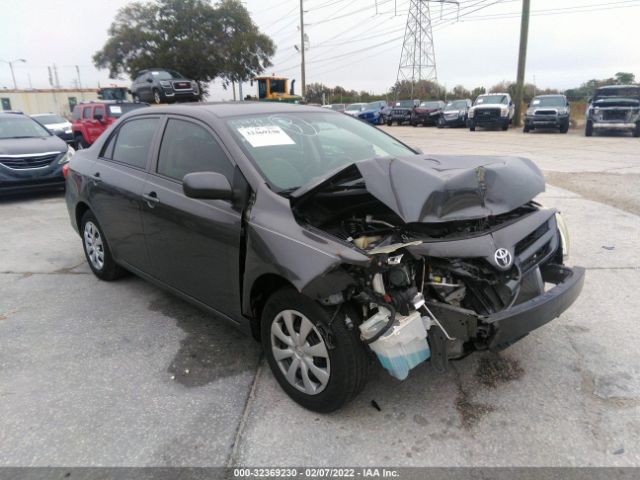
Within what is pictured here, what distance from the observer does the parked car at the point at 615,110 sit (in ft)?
63.1

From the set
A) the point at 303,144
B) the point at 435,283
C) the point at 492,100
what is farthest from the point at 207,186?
the point at 492,100

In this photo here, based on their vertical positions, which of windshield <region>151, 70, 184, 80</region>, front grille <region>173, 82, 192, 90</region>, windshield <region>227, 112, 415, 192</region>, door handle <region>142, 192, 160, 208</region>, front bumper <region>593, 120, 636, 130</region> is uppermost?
windshield <region>151, 70, 184, 80</region>

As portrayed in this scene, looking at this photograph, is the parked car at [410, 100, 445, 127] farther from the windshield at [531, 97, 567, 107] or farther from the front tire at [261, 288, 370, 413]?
the front tire at [261, 288, 370, 413]

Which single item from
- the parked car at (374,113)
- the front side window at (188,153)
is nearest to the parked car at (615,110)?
the parked car at (374,113)

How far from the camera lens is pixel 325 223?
9.28 ft

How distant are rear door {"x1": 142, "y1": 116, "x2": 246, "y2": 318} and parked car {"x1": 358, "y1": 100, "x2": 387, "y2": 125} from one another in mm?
28894

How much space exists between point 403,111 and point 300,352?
99.9 feet

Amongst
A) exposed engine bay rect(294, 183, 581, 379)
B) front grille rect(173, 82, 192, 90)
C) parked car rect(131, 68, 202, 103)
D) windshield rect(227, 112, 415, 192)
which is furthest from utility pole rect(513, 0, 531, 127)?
exposed engine bay rect(294, 183, 581, 379)

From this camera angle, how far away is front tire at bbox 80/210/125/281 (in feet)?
15.3

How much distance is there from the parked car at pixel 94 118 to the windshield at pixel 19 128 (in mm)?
4777

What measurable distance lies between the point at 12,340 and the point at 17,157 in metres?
6.38

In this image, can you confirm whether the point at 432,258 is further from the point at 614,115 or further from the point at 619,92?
the point at 619,92

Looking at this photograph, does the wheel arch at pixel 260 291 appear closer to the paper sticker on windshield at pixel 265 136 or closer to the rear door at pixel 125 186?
the paper sticker on windshield at pixel 265 136

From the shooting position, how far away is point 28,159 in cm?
898
